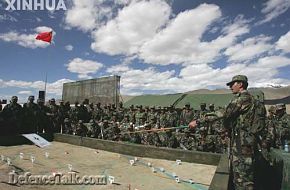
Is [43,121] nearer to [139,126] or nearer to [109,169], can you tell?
[139,126]

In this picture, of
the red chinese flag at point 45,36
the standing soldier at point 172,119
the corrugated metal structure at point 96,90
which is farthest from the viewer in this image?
the corrugated metal structure at point 96,90

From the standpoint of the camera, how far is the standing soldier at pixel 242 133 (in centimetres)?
454

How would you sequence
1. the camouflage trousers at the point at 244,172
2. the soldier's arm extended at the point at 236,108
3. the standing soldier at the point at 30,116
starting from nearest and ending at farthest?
the camouflage trousers at the point at 244,172
the soldier's arm extended at the point at 236,108
the standing soldier at the point at 30,116

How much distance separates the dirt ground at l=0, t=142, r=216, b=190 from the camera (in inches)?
249

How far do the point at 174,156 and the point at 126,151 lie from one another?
6.04ft

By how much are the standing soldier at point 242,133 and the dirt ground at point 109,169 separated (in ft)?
6.14

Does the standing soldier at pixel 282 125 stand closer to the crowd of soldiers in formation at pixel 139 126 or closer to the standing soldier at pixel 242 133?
the crowd of soldiers in formation at pixel 139 126

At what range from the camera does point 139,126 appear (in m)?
14.0

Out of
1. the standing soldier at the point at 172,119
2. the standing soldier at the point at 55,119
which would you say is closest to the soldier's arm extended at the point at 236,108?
the standing soldier at the point at 172,119

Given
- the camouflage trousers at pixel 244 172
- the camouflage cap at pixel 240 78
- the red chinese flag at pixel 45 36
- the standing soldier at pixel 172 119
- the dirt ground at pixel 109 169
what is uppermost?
the red chinese flag at pixel 45 36

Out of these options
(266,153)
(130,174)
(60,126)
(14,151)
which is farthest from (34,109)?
(266,153)

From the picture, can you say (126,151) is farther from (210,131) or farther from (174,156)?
(210,131)

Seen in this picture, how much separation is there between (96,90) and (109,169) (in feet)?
61.3

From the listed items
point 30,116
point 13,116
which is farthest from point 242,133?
point 30,116
